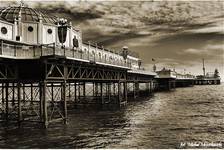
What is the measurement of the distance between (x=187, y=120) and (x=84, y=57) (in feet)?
45.4

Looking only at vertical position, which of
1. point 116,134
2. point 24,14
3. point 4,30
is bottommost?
point 116,134

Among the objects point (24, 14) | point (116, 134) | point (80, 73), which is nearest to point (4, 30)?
point (24, 14)

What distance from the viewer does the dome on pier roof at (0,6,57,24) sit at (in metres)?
35.4

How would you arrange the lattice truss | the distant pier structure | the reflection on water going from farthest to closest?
the lattice truss → the distant pier structure → the reflection on water

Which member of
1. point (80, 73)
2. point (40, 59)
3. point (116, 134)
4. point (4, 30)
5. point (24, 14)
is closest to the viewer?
point (116, 134)

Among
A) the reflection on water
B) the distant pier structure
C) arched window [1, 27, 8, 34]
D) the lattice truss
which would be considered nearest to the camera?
the reflection on water

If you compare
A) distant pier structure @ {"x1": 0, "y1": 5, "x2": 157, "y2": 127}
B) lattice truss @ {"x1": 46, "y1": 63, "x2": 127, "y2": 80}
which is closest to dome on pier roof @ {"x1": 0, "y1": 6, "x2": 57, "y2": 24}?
distant pier structure @ {"x1": 0, "y1": 5, "x2": 157, "y2": 127}

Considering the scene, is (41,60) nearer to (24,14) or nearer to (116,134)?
(116,134)

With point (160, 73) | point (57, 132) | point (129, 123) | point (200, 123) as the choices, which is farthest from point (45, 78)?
point (160, 73)

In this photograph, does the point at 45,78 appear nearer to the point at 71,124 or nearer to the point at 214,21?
the point at 71,124

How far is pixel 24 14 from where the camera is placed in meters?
36.2

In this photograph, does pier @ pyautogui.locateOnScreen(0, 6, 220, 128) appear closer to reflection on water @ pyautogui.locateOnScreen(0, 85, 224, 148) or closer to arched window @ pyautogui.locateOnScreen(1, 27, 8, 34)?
arched window @ pyautogui.locateOnScreen(1, 27, 8, 34)

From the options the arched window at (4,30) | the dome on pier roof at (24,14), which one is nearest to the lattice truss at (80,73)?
the arched window at (4,30)

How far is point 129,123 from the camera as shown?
99.3 feet
